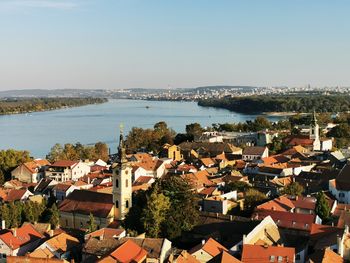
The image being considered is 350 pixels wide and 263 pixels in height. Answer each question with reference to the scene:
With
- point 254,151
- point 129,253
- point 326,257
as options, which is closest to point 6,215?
point 129,253

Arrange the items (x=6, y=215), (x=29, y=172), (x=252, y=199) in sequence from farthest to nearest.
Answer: (x=29, y=172) < (x=252, y=199) < (x=6, y=215)

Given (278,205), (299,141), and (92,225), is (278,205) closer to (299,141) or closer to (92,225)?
(92,225)

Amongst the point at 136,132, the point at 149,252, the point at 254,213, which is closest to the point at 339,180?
the point at 254,213

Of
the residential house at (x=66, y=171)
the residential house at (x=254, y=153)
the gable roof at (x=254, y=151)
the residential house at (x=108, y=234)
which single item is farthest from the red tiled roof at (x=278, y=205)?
the gable roof at (x=254, y=151)

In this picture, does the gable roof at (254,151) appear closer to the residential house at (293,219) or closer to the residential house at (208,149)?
the residential house at (208,149)

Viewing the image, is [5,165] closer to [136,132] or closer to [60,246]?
[136,132]

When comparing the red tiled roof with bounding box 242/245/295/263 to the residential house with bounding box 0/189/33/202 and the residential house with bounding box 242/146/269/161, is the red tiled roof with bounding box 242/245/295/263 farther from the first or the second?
the residential house with bounding box 242/146/269/161
